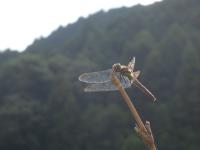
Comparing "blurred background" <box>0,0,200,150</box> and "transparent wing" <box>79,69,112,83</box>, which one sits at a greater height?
"transparent wing" <box>79,69,112,83</box>

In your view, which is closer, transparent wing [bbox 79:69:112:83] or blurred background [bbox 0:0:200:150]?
transparent wing [bbox 79:69:112:83]

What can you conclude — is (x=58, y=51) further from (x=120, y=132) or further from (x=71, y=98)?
(x=120, y=132)

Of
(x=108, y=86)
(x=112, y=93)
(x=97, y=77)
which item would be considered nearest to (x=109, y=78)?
(x=108, y=86)

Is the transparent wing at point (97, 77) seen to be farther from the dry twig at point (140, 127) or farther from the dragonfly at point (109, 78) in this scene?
the dry twig at point (140, 127)

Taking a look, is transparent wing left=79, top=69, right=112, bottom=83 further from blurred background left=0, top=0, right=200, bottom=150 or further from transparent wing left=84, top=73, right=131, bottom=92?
blurred background left=0, top=0, right=200, bottom=150

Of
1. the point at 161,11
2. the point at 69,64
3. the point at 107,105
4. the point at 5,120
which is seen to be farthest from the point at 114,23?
the point at 5,120

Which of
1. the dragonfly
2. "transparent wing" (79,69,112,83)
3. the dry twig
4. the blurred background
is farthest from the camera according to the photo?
the blurred background

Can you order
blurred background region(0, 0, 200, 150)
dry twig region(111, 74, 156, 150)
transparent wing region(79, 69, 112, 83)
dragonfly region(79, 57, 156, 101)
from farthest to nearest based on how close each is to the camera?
blurred background region(0, 0, 200, 150) < transparent wing region(79, 69, 112, 83) < dragonfly region(79, 57, 156, 101) < dry twig region(111, 74, 156, 150)

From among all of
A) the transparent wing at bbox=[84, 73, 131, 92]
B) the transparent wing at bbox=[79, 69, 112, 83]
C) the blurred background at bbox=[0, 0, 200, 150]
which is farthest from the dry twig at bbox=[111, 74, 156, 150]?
the blurred background at bbox=[0, 0, 200, 150]
